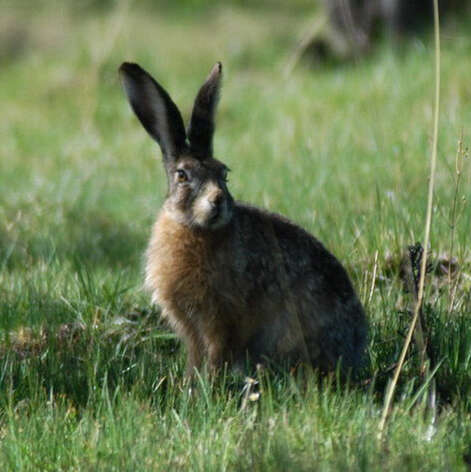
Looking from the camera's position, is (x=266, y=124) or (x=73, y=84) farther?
(x=73, y=84)

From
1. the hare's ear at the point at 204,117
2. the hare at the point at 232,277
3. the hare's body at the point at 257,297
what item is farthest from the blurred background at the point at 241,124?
the hare's body at the point at 257,297

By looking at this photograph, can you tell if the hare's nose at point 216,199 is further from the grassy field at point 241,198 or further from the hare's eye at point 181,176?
the grassy field at point 241,198

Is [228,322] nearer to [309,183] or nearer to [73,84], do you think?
[309,183]

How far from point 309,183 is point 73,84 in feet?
20.3

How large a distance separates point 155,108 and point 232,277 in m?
0.86

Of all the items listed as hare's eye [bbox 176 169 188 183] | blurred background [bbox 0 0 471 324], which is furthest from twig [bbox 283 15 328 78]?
hare's eye [bbox 176 169 188 183]

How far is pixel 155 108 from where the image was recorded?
455 centimetres

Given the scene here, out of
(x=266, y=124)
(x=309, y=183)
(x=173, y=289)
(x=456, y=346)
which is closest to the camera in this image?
(x=456, y=346)

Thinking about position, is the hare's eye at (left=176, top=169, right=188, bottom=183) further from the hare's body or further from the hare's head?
the hare's body

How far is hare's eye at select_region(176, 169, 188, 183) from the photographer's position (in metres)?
4.52

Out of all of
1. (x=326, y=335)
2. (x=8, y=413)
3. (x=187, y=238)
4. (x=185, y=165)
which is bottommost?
(x=8, y=413)

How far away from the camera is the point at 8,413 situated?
3754 mm

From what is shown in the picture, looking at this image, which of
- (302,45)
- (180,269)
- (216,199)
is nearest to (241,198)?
(180,269)

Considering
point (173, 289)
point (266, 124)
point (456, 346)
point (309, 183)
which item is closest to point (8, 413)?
point (173, 289)
